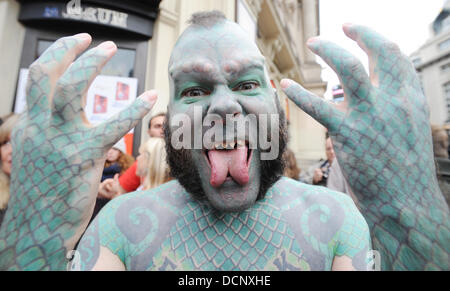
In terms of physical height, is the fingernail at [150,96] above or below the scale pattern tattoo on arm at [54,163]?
above

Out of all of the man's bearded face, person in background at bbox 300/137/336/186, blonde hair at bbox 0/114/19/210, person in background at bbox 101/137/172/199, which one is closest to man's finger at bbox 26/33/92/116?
the man's bearded face

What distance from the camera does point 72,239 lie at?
78cm

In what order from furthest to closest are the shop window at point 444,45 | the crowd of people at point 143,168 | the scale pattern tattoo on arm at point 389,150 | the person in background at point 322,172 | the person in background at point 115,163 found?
the shop window at point 444,45 → the person in background at point 322,172 → the person in background at point 115,163 → the crowd of people at point 143,168 → the scale pattern tattoo on arm at point 389,150

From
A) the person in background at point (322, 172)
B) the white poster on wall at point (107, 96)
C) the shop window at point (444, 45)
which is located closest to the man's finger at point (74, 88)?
the person in background at point (322, 172)

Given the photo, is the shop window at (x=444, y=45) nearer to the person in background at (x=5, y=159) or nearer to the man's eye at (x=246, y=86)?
the man's eye at (x=246, y=86)

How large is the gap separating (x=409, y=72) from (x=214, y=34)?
2.28ft

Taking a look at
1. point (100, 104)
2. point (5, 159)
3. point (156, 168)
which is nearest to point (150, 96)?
point (156, 168)

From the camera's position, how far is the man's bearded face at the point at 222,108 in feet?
2.84

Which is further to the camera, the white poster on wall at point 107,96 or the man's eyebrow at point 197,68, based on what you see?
the white poster on wall at point 107,96

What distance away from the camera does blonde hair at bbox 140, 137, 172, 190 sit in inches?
76.6

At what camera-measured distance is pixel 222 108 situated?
863 mm

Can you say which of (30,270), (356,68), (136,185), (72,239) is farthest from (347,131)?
(136,185)

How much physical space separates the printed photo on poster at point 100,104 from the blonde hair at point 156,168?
2.39 metres
